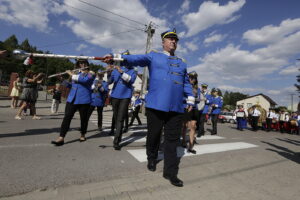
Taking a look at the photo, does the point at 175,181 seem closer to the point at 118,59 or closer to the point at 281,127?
the point at 118,59

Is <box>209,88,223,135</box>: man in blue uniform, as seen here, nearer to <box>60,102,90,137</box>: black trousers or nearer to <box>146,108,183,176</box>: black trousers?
<box>60,102,90,137</box>: black trousers

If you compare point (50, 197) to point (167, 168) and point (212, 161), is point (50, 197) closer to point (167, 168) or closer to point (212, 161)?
point (167, 168)

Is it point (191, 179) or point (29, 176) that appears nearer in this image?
point (29, 176)

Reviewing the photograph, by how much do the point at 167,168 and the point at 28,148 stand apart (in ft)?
8.95

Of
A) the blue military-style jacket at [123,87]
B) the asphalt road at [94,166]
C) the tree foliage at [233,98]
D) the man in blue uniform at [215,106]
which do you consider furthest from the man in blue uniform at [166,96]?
the tree foliage at [233,98]

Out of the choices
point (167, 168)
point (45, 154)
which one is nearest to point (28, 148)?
point (45, 154)

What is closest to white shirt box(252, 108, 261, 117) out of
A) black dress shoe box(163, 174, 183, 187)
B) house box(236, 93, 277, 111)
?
black dress shoe box(163, 174, 183, 187)

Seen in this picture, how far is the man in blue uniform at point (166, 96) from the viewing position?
276 cm

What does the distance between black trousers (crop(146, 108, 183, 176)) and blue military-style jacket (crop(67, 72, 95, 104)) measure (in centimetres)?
194

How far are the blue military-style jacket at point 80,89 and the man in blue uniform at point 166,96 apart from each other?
59.1 inches

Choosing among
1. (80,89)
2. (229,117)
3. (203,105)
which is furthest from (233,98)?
(80,89)

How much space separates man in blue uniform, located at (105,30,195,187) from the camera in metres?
2.76

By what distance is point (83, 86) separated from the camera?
4258mm

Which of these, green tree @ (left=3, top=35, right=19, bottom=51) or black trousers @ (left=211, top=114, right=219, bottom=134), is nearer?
black trousers @ (left=211, top=114, right=219, bottom=134)
